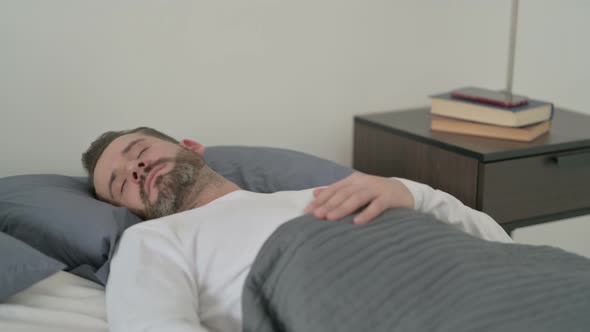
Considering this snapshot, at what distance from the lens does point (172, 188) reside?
4.51ft

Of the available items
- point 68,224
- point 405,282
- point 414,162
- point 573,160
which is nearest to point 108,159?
point 68,224

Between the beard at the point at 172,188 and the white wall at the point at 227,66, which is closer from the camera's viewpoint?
the beard at the point at 172,188

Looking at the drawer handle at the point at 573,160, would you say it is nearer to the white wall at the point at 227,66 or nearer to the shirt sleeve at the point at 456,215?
the shirt sleeve at the point at 456,215

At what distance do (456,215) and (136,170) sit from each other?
68cm

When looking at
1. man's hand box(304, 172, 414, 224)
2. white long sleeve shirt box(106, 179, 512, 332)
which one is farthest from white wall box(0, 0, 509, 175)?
man's hand box(304, 172, 414, 224)

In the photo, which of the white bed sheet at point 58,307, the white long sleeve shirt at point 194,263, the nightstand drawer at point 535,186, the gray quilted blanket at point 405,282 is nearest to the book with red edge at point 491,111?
the nightstand drawer at point 535,186

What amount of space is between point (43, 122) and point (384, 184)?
0.94m

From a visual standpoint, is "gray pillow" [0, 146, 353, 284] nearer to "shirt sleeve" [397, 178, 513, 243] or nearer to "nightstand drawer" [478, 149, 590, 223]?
"shirt sleeve" [397, 178, 513, 243]

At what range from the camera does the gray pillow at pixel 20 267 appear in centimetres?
110

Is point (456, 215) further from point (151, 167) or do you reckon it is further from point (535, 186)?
point (151, 167)

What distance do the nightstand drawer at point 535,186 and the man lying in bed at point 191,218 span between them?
27 centimetres

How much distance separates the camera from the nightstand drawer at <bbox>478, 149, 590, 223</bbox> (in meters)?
1.69

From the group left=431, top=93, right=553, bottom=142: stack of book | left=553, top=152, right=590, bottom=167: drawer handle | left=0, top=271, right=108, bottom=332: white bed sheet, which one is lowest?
left=0, top=271, right=108, bottom=332: white bed sheet

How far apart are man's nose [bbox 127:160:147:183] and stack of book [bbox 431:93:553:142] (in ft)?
2.92
